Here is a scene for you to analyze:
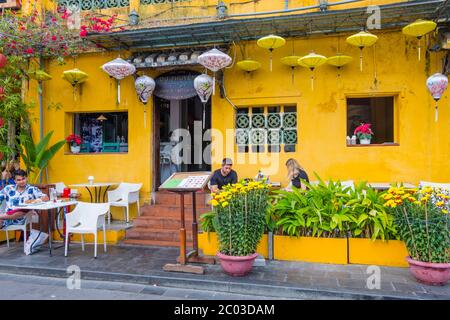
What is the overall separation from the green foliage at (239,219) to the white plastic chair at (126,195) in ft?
12.3

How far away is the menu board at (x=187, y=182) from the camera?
5969mm

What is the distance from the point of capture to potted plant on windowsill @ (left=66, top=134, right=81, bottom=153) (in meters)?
9.79

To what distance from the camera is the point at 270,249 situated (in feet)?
22.0

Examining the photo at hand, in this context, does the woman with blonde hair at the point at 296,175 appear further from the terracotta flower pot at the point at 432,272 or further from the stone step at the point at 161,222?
the terracotta flower pot at the point at 432,272

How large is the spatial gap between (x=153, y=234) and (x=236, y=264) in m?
3.03

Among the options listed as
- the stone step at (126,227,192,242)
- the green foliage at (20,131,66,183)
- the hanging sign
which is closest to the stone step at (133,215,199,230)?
the stone step at (126,227,192,242)

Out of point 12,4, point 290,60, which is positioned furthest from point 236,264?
point 12,4

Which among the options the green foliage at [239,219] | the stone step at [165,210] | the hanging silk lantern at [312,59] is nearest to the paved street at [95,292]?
the green foliage at [239,219]

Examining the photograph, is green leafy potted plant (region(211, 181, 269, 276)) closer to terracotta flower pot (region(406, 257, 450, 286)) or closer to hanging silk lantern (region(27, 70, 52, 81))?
terracotta flower pot (region(406, 257, 450, 286))

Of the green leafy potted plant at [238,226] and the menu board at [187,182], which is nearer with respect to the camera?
the green leafy potted plant at [238,226]

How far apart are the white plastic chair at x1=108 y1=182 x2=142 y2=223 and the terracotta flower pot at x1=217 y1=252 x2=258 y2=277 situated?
3929 mm

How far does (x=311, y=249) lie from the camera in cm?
652

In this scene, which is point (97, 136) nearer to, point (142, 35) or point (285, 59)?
point (142, 35)
